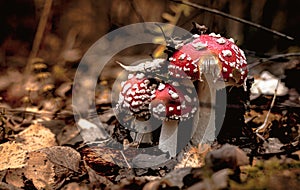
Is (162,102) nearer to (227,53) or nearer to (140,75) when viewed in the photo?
(140,75)

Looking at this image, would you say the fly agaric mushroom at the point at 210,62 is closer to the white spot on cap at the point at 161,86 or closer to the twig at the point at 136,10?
the white spot on cap at the point at 161,86

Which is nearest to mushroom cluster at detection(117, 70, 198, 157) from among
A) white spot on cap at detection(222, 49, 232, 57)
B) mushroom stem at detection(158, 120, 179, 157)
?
mushroom stem at detection(158, 120, 179, 157)

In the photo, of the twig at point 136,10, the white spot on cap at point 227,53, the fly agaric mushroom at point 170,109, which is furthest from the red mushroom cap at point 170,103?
the twig at point 136,10

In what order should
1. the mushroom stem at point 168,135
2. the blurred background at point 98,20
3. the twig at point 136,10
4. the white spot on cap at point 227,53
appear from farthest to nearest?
the blurred background at point 98,20
the twig at point 136,10
the mushroom stem at point 168,135
the white spot on cap at point 227,53

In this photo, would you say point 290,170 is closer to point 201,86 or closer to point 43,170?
point 201,86

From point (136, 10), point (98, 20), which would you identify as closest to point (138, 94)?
point (136, 10)

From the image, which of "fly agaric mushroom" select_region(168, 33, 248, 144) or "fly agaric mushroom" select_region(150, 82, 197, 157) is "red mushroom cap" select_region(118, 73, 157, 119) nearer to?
"fly agaric mushroom" select_region(150, 82, 197, 157)

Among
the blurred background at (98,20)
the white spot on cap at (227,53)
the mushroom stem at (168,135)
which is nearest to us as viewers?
the white spot on cap at (227,53)
